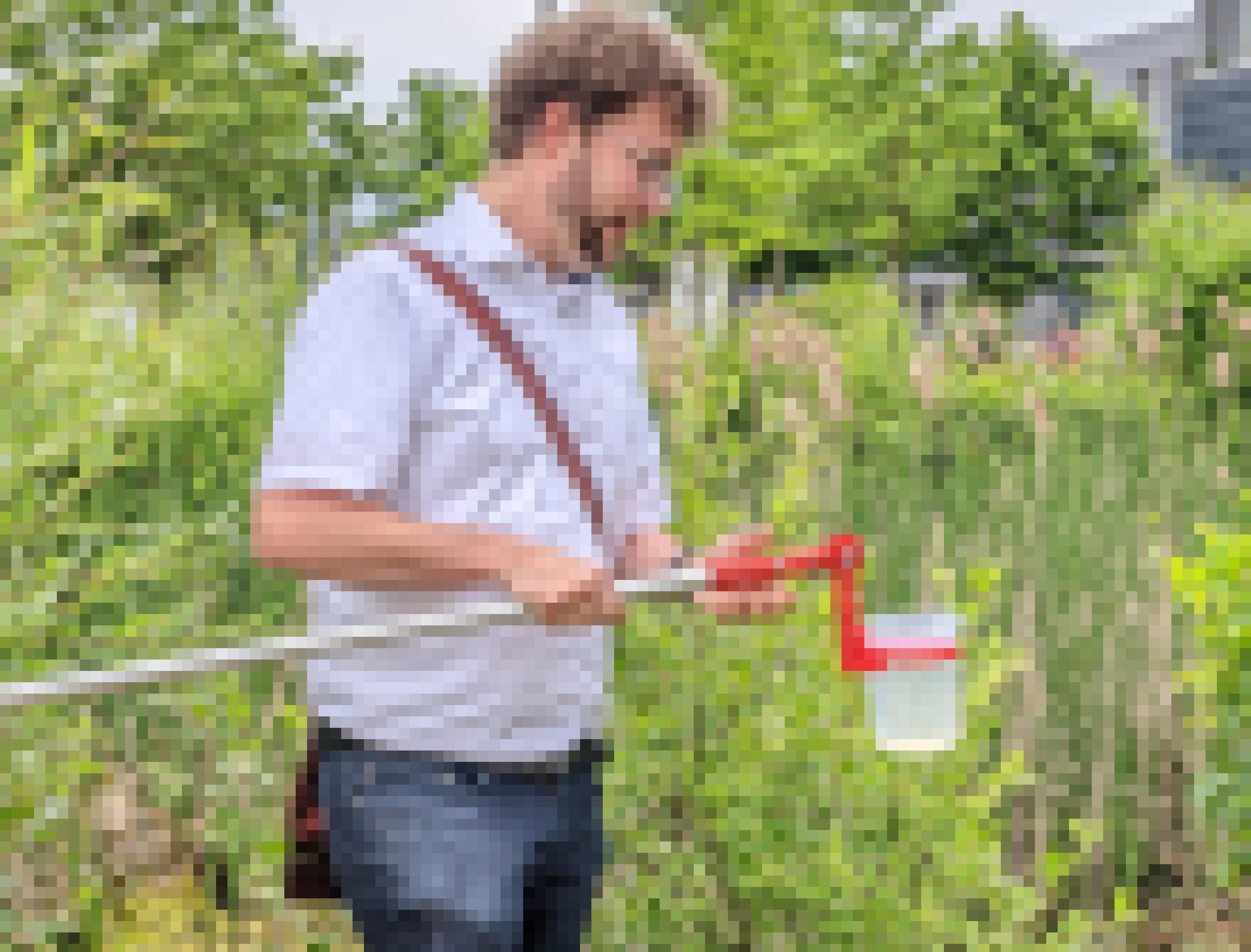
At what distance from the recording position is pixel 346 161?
42.2 ft

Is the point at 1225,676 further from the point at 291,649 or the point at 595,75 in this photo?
the point at 291,649

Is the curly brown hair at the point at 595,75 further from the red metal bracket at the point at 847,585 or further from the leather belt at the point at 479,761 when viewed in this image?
the leather belt at the point at 479,761

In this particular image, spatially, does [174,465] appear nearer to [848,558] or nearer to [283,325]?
[283,325]

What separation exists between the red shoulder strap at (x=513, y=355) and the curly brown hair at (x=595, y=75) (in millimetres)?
180

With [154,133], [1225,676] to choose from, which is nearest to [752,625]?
[1225,676]

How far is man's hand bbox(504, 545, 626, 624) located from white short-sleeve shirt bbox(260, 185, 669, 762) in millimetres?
62

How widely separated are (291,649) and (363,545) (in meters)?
0.12

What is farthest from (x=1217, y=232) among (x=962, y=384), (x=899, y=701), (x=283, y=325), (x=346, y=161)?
(x=346, y=161)

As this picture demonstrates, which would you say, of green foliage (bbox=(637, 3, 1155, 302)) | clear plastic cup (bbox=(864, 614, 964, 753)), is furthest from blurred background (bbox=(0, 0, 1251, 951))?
green foliage (bbox=(637, 3, 1155, 302))

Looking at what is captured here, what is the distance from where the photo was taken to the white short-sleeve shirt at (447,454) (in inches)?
46.5

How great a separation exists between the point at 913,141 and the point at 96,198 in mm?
13529

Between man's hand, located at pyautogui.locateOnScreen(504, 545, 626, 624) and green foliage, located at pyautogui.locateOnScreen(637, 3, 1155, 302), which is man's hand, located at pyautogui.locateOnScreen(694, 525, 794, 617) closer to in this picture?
man's hand, located at pyautogui.locateOnScreen(504, 545, 626, 624)

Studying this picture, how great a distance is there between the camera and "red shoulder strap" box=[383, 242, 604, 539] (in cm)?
124

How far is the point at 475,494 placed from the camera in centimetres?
126
